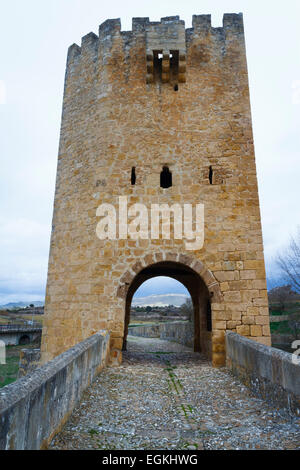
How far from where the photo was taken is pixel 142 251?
7.45 m

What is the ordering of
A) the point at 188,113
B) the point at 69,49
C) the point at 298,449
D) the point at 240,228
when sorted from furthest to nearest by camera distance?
the point at 69,49 < the point at 188,113 < the point at 240,228 < the point at 298,449

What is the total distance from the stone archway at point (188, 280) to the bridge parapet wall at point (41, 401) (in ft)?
10.3

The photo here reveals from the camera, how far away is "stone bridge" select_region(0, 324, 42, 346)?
129 ft

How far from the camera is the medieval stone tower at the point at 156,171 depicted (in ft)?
23.7

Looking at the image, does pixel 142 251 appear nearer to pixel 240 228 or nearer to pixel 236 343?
pixel 240 228

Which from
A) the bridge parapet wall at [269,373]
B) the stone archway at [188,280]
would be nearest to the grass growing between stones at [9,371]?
the stone archway at [188,280]

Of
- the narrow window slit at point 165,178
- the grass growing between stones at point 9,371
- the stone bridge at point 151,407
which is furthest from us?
the grass growing between stones at point 9,371

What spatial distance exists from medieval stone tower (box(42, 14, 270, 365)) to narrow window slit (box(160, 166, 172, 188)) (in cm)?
4

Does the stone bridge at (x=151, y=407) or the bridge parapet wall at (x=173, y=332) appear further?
the bridge parapet wall at (x=173, y=332)

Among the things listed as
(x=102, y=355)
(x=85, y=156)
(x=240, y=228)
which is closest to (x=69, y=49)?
(x=85, y=156)

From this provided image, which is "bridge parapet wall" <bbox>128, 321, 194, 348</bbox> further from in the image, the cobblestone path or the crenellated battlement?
the crenellated battlement

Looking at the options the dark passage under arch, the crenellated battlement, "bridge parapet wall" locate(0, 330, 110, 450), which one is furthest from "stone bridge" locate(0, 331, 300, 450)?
the crenellated battlement

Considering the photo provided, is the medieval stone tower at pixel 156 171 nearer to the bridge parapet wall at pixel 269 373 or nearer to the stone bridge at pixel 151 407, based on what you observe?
the bridge parapet wall at pixel 269 373
